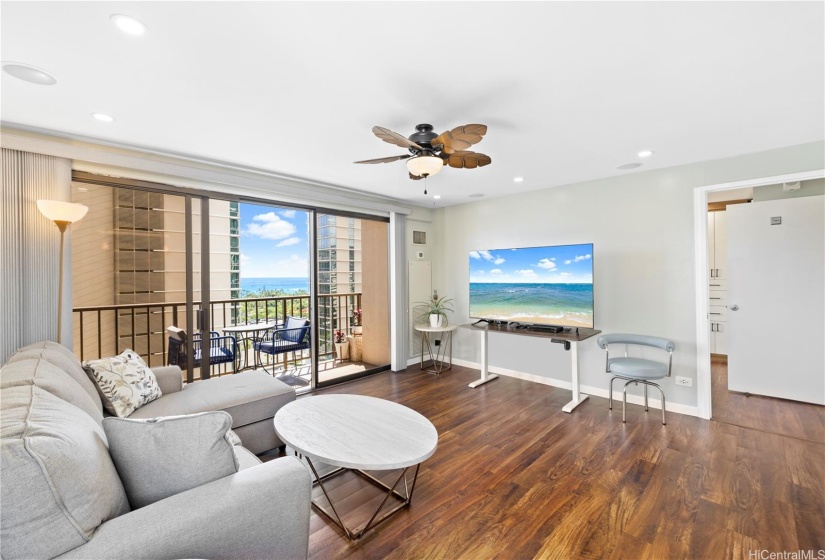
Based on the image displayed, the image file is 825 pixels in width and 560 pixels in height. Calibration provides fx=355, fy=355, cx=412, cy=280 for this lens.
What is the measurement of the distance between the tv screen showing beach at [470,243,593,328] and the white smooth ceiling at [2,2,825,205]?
1243mm

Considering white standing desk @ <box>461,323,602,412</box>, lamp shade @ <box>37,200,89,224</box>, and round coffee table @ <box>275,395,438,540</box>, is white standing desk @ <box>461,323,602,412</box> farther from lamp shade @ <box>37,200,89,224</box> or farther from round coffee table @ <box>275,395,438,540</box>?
lamp shade @ <box>37,200,89,224</box>

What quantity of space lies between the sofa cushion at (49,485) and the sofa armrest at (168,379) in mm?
1660

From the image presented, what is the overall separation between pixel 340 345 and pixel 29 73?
4.16 meters

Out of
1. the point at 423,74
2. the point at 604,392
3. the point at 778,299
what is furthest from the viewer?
the point at 604,392

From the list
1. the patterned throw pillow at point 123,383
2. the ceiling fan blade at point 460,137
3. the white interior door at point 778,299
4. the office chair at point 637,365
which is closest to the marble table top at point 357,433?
the patterned throw pillow at point 123,383

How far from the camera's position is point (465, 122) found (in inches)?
96.2

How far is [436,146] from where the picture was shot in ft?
7.59

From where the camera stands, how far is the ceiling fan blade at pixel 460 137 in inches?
80.0

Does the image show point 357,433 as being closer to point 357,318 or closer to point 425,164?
point 425,164

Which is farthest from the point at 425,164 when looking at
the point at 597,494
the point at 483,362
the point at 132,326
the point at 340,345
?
the point at 340,345

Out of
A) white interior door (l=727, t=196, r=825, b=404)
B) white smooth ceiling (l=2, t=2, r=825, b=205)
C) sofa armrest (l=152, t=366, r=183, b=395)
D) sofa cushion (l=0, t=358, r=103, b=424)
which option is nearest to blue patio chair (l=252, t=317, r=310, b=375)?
sofa armrest (l=152, t=366, r=183, b=395)

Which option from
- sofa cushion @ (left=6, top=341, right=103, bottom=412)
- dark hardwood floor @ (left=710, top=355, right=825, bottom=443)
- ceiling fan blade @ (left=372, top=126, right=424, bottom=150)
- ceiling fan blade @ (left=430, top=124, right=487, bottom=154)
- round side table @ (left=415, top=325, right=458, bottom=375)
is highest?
ceiling fan blade @ (left=430, top=124, right=487, bottom=154)

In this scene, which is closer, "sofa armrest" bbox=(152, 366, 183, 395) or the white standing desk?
"sofa armrest" bbox=(152, 366, 183, 395)

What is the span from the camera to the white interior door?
3508 millimetres
